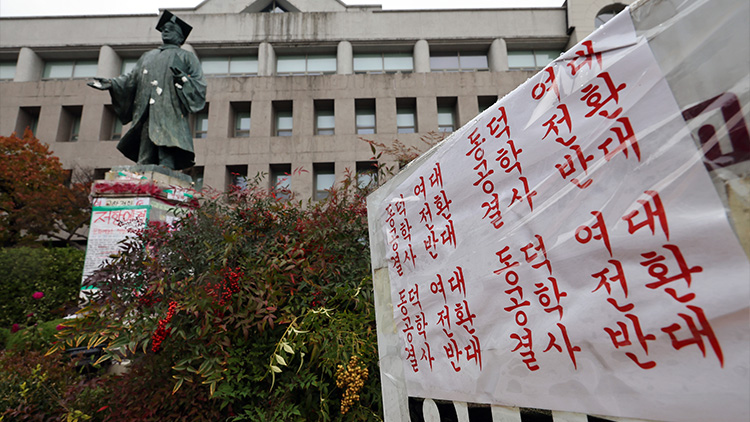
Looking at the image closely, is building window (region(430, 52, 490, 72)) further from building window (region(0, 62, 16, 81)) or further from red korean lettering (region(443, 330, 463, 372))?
building window (region(0, 62, 16, 81))

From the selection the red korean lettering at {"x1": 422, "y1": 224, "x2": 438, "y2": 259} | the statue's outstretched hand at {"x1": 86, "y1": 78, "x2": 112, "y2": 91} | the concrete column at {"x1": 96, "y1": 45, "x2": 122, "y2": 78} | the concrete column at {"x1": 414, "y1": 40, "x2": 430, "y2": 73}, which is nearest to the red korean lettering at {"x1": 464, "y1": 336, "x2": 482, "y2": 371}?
the red korean lettering at {"x1": 422, "y1": 224, "x2": 438, "y2": 259}

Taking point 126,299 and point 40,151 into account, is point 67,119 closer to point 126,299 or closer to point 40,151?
point 40,151

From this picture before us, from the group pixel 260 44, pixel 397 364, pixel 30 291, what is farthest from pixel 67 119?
pixel 397 364

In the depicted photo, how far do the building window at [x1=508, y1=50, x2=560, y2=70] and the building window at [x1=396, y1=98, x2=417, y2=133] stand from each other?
504cm

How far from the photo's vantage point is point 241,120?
57.9 feet

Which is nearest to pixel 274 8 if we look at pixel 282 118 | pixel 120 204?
pixel 282 118

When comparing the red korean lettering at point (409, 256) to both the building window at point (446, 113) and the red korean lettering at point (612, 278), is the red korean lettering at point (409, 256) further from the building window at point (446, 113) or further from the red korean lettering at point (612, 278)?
the building window at point (446, 113)

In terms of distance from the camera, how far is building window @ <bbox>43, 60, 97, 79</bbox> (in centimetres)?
1777

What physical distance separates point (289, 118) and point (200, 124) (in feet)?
12.9

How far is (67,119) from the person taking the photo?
667 inches

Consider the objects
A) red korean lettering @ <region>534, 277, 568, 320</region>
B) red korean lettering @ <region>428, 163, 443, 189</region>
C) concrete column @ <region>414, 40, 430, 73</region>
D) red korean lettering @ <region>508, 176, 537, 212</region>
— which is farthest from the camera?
concrete column @ <region>414, 40, 430, 73</region>

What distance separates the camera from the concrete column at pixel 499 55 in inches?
689

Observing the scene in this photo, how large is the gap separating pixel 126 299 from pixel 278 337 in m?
0.83

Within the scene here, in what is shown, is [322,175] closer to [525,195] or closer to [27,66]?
[27,66]
